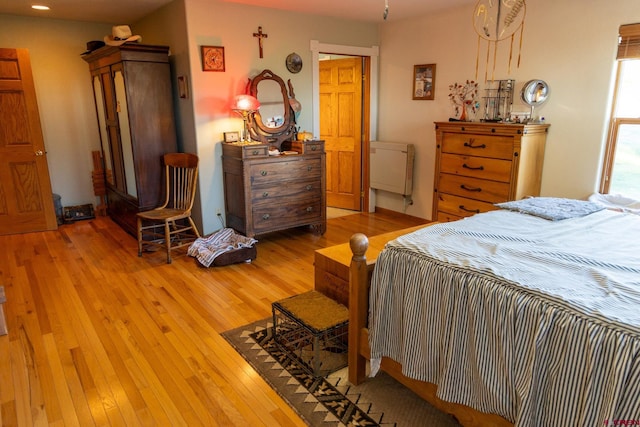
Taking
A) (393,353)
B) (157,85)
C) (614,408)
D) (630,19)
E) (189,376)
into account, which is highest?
(630,19)

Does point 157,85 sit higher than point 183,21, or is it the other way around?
point 183,21

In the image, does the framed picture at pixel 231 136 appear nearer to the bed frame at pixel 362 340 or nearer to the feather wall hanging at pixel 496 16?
the feather wall hanging at pixel 496 16

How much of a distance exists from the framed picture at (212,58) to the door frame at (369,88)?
44.0 inches

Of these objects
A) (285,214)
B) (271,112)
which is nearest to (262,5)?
(271,112)

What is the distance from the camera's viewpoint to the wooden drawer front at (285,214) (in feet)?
13.7

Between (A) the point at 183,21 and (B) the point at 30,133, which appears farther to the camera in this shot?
(B) the point at 30,133

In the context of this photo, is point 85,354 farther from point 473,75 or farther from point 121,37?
point 473,75

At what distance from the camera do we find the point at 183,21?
13.0 ft

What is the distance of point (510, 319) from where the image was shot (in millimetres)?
1436

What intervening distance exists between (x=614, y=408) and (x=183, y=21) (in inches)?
165

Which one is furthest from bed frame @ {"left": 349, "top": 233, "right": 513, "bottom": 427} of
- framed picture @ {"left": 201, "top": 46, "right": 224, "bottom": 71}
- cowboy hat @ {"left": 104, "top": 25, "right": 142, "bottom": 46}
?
cowboy hat @ {"left": 104, "top": 25, "right": 142, "bottom": 46}

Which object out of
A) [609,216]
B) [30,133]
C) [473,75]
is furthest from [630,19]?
[30,133]

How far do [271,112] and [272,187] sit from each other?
893mm

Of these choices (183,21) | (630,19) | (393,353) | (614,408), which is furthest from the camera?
(183,21)
